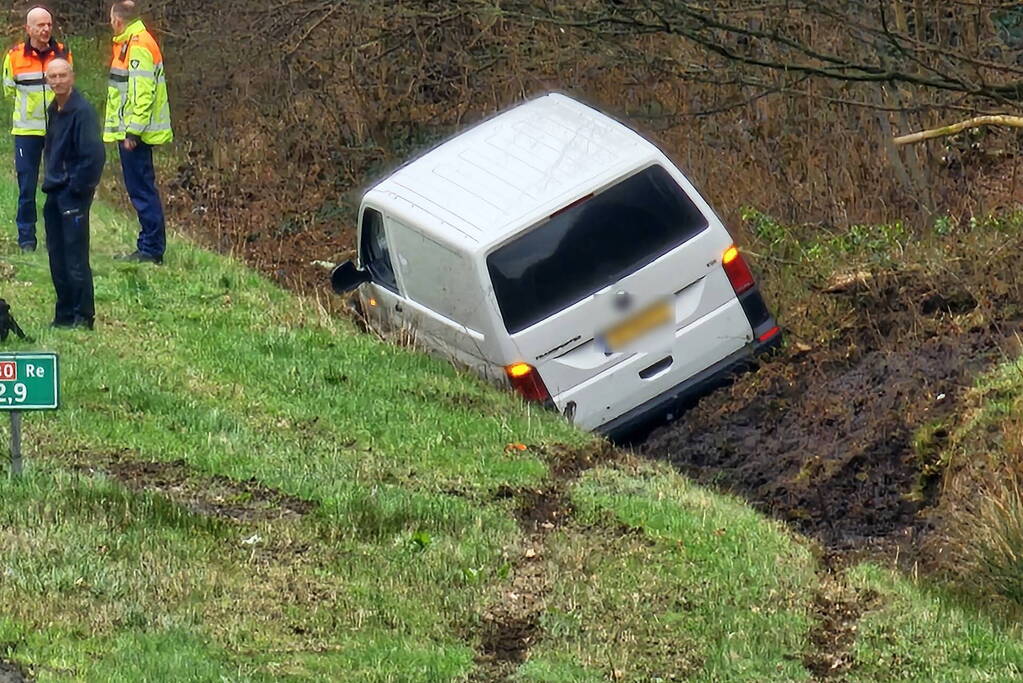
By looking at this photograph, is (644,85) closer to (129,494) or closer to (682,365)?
(682,365)

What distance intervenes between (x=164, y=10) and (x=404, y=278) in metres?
12.8

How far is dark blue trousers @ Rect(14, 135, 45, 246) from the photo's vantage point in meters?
13.6

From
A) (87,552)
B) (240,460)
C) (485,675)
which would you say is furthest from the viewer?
(240,460)

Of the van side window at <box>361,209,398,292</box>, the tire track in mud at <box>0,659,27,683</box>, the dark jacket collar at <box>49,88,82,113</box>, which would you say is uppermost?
the dark jacket collar at <box>49,88,82,113</box>

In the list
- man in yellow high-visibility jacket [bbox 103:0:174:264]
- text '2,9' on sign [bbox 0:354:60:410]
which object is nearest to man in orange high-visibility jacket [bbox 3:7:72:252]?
man in yellow high-visibility jacket [bbox 103:0:174:264]

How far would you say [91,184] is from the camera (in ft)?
32.2

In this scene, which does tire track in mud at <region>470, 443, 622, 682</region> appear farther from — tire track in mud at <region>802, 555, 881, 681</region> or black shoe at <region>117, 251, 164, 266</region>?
black shoe at <region>117, 251, 164, 266</region>

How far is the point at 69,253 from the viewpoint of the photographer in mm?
10039

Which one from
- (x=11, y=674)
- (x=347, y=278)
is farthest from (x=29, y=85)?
(x=11, y=674)

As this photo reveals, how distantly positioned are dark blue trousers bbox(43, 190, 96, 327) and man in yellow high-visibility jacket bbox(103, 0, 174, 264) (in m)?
2.18

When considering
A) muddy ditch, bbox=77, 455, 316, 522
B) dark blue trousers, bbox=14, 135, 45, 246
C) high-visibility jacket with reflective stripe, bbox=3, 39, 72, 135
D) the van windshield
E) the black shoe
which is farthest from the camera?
dark blue trousers, bbox=14, 135, 45, 246

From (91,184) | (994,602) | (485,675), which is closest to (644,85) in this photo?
(91,184)

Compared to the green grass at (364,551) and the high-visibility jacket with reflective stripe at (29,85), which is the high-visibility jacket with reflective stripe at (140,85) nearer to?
the high-visibility jacket with reflective stripe at (29,85)

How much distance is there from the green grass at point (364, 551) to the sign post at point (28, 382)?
0.44 m
